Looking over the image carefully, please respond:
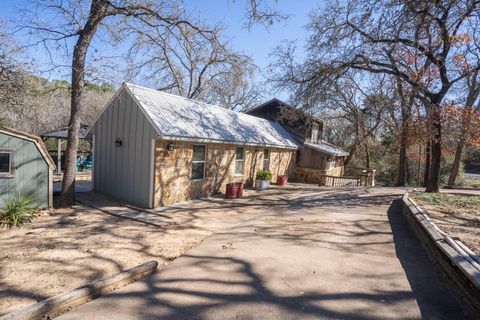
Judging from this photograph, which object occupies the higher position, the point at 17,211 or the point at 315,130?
the point at 315,130

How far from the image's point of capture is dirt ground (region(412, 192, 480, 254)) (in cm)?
562

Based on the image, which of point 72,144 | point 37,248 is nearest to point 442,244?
point 37,248

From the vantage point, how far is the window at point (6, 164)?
307 inches

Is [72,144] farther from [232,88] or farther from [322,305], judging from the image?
[232,88]

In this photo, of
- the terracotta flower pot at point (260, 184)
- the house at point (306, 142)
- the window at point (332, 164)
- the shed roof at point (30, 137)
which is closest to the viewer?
the shed roof at point (30, 137)

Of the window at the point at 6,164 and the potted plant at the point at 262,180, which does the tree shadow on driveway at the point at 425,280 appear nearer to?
the potted plant at the point at 262,180

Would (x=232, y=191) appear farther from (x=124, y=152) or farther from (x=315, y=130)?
(x=315, y=130)

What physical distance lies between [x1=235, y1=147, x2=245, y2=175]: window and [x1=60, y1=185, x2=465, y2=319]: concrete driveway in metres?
6.63

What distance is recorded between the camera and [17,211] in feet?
24.7

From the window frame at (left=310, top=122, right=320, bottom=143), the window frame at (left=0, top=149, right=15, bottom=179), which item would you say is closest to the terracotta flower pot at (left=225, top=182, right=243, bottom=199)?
the window frame at (left=0, top=149, right=15, bottom=179)

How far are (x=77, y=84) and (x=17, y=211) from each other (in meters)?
3.98

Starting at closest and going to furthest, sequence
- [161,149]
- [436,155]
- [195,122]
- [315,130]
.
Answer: [161,149] → [195,122] → [436,155] → [315,130]

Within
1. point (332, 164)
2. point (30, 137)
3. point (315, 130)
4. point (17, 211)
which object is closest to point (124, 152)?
point (30, 137)

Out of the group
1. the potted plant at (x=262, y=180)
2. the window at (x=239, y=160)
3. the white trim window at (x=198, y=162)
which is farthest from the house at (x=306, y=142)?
the white trim window at (x=198, y=162)
